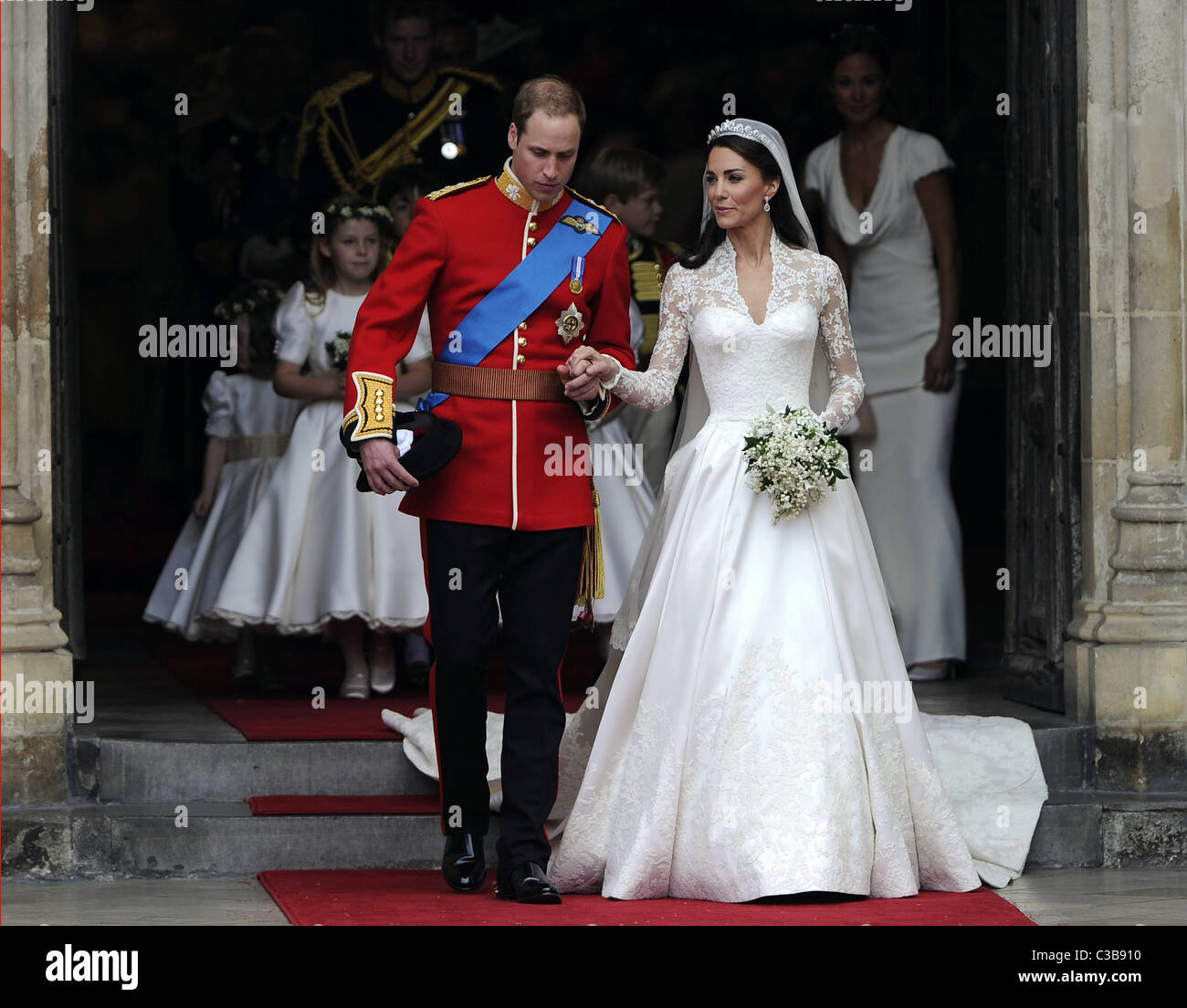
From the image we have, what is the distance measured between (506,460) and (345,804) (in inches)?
52.0

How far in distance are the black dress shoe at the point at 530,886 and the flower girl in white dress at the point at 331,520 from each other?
1972 millimetres

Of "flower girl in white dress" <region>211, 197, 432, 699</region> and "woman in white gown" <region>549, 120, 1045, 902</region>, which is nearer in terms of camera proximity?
"woman in white gown" <region>549, 120, 1045, 902</region>

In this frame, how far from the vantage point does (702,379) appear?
Answer: 623 centimetres

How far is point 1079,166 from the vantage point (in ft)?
23.1

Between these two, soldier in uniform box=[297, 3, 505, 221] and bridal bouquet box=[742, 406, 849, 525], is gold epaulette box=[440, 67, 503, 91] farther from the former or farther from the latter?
bridal bouquet box=[742, 406, 849, 525]

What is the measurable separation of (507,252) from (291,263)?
409 cm

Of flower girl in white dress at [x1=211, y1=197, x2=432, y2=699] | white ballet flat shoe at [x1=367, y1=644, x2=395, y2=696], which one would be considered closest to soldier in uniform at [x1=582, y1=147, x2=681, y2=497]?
flower girl in white dress at [x1=211, y1=197, x2=432, y2=699]

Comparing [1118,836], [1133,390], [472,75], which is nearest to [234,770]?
[1118,836]

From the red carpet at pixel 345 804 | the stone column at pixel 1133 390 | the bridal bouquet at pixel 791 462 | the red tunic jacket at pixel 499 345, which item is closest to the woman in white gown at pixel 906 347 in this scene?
the stone column at pixel 1133 390

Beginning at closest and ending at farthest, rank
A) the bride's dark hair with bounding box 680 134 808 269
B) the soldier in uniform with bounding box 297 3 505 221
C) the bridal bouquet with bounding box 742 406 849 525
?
the bridal bouquet with bounding box 742 406 849 525
the bride's dark hair with bounding box 680 134 808 269
the soldier in uniform with bounding box 297 3 505 221

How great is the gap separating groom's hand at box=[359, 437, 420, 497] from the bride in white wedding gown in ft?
1.75

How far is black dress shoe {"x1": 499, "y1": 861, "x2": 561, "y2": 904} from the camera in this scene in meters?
5.58

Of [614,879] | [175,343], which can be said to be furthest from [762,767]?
[175,343]

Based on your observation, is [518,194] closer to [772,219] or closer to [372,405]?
[372,405]
